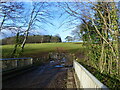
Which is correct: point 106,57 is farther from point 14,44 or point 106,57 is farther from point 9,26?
point 14,44

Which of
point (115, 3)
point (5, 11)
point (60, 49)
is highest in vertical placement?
point (5, 11)

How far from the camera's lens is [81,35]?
14930mm

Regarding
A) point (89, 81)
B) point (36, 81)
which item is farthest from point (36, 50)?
point (89, 81)

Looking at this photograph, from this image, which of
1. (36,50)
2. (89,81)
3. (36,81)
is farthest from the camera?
(36,50)

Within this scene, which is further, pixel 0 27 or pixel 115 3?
pixel 0 27

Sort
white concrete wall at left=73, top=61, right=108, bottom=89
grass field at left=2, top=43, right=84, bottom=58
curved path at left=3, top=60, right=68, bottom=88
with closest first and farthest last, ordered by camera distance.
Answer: white concrete wall at left=73, top=61, right=108, bottom=89 < curved path at left=3, top=60, right=68, bottom=88 < grass field at left=2, top=43, right=84, bottom=58

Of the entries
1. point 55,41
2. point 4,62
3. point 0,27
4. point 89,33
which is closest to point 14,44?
point 0,27

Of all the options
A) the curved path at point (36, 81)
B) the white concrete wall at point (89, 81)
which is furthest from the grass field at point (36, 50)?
the white concrete wall at point (89, 81)

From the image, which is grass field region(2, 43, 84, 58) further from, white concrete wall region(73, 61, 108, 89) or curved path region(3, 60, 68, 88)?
white concrete wall region(73, 61, 108, 89)

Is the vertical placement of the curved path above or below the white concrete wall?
below

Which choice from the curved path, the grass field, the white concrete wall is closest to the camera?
the white concrete wall

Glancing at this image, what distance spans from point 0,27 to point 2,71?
720 centimetres

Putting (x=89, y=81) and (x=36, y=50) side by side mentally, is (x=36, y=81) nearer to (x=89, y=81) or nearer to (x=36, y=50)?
(x=89, y=81)

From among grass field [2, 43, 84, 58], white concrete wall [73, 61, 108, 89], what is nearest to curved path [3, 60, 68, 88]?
white concrete wall [73, 61, 108, 89]
